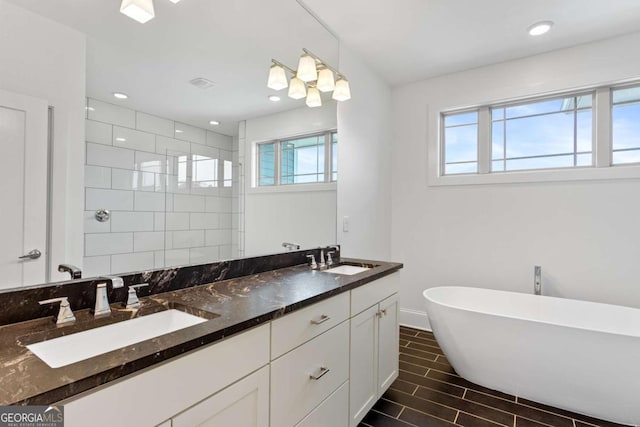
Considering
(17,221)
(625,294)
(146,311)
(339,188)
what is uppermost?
(339,188)

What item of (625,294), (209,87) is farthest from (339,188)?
(625,294)

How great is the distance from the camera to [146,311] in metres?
1.16

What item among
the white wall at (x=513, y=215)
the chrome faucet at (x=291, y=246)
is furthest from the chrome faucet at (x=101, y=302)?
the white wall at (x=513, y=215)

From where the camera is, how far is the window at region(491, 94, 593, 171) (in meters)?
2.82

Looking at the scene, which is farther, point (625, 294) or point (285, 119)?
point (625, 294)

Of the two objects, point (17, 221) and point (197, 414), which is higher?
point (17, 221)

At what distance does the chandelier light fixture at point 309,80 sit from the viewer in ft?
6.93

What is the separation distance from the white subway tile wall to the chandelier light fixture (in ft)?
2.03

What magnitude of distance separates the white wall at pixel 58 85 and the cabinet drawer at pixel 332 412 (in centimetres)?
114

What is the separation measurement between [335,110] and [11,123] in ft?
6.72

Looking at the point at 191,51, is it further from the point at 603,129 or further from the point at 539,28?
the point at 603,129

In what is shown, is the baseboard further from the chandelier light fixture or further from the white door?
the white door

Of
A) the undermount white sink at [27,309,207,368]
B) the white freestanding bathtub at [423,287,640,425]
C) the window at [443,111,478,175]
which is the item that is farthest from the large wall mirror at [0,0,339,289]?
the window at [443,111,478,175]

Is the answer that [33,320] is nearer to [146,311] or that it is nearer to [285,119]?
[146,311]
